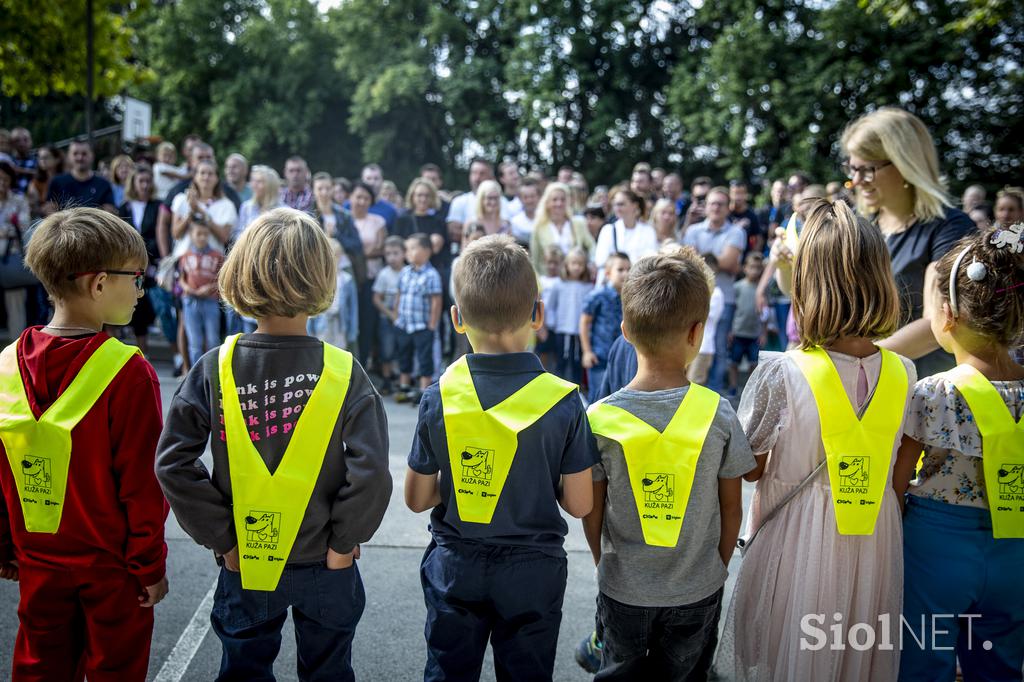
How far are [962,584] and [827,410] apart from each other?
0.63 m

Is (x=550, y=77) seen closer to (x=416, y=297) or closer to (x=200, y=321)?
(x=416, y=297)

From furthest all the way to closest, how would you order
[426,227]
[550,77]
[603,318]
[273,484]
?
[550,77]
[426,227]
[603,318]
[273,484]

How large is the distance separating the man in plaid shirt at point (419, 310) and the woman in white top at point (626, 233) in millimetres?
1672

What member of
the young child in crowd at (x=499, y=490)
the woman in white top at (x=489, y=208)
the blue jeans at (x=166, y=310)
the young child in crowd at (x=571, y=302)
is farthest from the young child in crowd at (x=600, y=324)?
the blue jeans at (x=166, y=310)

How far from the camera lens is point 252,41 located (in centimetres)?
3059

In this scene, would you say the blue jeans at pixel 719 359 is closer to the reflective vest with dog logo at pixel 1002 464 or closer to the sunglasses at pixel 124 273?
the reflective vest with dog logo at pixel 1002 464

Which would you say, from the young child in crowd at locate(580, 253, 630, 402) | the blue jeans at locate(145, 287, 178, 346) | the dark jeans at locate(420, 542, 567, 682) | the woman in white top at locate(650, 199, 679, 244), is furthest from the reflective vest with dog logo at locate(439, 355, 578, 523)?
the blue jeans at locate(145, 287, 178, 346)

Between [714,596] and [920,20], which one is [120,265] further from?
[920,20]

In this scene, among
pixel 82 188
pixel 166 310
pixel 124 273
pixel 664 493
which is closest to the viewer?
pixel 664 493

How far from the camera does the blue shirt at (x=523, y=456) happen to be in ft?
7.20

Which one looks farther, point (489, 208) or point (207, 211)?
point (489, 208)

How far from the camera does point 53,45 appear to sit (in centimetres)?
1370

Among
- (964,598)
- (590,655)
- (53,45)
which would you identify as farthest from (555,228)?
(53,45)

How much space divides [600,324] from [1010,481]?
4362 millimetres
